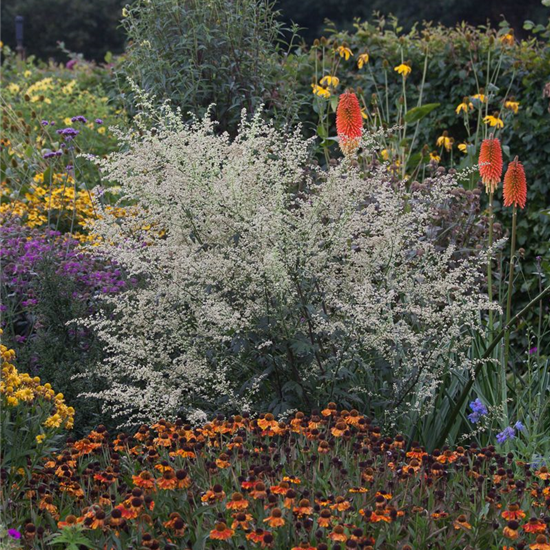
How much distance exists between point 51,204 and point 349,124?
9.80 feet

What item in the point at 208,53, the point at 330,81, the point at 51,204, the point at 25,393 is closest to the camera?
the point at 25,393

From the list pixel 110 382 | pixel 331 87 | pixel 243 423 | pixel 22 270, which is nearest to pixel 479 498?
pixel 243 423

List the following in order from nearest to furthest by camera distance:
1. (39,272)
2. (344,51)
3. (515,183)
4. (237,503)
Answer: (237,503) → (515,183) → (39,272) → (344,51)

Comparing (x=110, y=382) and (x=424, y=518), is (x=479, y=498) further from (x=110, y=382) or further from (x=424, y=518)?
(x=110, y=382)

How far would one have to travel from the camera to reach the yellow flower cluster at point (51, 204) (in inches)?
250

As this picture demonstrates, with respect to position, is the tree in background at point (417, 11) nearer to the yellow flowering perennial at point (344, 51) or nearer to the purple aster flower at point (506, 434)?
the yellow flowering perennial at point (344, 51)

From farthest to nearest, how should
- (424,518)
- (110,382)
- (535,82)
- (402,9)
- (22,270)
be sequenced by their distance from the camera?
(402,9) → (535,82) → (22,270) → (110,382) → (424,518)

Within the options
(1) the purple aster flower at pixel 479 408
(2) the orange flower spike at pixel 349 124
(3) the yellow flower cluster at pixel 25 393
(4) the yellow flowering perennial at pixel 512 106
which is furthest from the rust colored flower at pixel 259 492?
(4) the yellow flowering perennial at pixel 512 106

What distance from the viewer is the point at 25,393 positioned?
308cm

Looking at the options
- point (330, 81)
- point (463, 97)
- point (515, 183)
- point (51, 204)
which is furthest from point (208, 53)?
point (515, 183)

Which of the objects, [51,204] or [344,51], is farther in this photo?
[344,51]

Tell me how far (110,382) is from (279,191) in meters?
1.19

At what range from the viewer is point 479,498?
2.73 metres

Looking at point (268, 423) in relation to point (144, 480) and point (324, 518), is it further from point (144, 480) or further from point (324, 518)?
point (324, 518)
